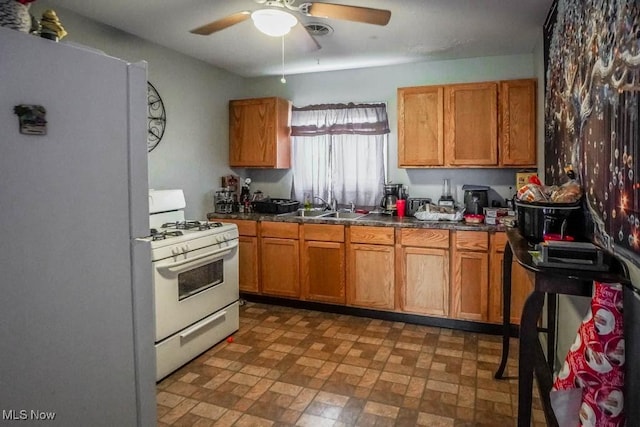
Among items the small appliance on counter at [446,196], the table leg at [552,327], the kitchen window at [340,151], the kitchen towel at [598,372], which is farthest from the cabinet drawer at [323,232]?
the kitchen towel at [598,372]

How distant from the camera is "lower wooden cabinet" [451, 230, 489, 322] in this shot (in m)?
3.31

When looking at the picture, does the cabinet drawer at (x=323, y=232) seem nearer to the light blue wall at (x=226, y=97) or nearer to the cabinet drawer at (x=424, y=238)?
the cabinet drawer at (x=424, y=238)

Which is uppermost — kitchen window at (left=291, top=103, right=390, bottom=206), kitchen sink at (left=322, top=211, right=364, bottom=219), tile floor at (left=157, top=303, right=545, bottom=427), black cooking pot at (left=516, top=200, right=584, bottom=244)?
kitchen window at (left=291, top=103, right=390, bottom=206)

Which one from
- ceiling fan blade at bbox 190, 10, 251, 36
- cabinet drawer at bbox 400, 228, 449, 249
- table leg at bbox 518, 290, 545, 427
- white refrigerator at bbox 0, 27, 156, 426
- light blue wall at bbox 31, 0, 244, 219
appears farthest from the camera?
cabinet drawer at bbox 400, 228, 449, 249

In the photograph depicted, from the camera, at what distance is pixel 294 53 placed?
3693mm

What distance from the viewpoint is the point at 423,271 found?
3.49 metres

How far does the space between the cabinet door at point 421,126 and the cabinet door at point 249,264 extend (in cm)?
164

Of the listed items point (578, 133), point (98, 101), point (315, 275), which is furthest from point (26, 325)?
point (315, 275)

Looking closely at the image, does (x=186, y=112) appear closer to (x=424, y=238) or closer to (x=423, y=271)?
(x=424, y=238)

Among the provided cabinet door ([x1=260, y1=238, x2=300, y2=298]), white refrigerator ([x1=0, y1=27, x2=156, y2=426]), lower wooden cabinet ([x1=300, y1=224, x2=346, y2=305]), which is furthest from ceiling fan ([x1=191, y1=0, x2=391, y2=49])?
cabinet door ([x1=260, y1=238, x2=300, y2=298])

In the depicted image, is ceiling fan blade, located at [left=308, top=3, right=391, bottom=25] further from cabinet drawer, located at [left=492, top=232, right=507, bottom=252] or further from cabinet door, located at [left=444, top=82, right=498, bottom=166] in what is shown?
cabinet drawer, located at [left=492, top=232, right=507, bottom=252]

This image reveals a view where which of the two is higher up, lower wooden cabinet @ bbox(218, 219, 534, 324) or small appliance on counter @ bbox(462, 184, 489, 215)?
small appliance on counter @ bbox(462, 184, 489, 215)

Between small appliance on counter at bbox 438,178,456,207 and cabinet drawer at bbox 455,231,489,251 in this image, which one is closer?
cabinet drawer at bbox 455,231,489,251

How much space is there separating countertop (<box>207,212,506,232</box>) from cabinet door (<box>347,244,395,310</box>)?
0.22 meters
